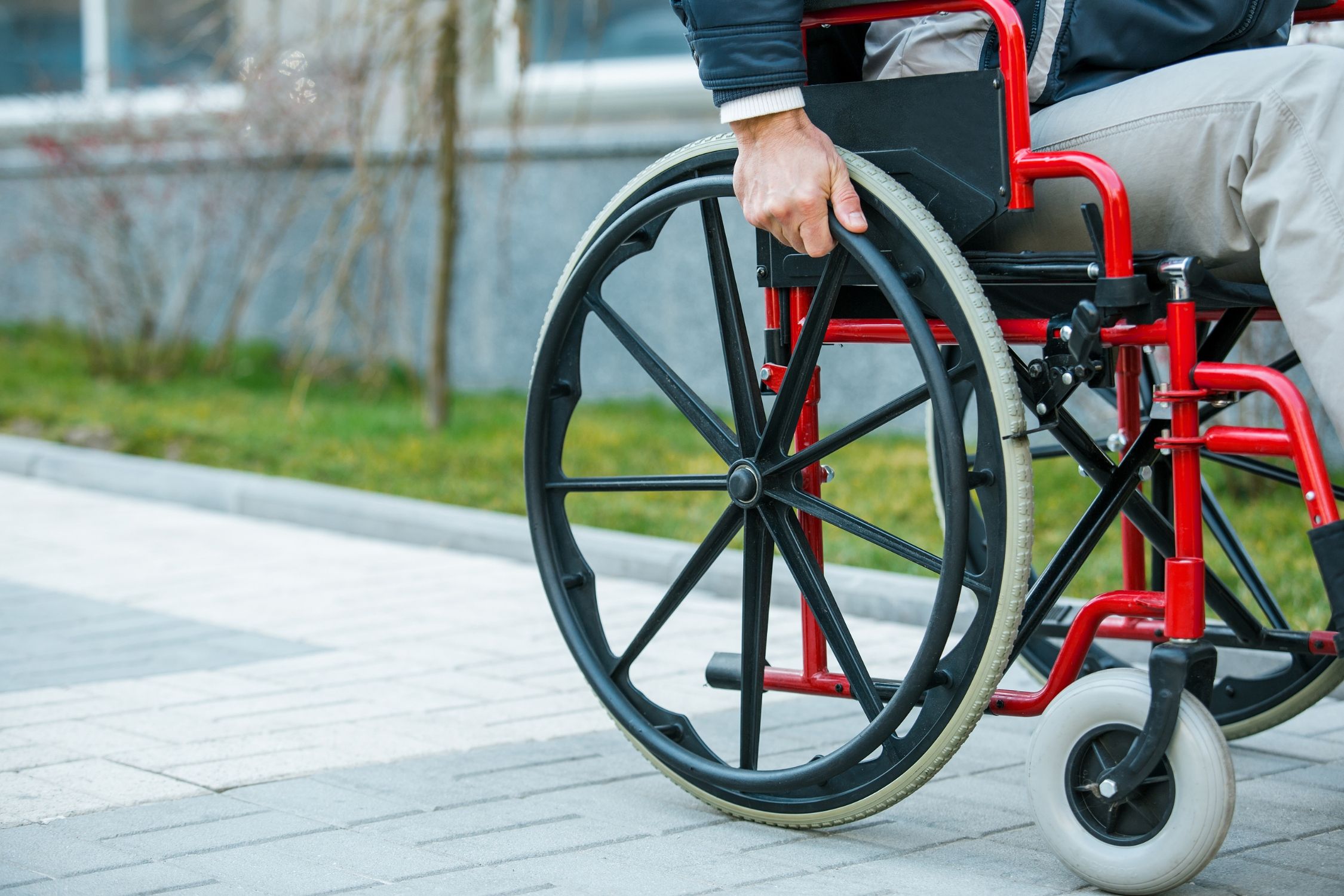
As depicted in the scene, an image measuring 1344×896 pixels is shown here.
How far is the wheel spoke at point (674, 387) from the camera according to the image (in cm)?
242

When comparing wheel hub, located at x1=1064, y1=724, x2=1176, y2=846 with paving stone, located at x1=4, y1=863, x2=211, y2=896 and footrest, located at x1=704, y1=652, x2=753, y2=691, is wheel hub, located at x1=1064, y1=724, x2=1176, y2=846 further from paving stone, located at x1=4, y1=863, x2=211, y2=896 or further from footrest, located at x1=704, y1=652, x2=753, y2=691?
paving stone, located at x1=4, y1=863, x2=211, y2=896

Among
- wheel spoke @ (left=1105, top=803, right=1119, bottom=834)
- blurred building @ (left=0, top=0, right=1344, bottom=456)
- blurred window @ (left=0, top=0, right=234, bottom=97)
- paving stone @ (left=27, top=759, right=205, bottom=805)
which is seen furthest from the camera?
blurred window @ (left=0, top=0, right=234, bottom=97)

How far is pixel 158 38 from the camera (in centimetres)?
1130

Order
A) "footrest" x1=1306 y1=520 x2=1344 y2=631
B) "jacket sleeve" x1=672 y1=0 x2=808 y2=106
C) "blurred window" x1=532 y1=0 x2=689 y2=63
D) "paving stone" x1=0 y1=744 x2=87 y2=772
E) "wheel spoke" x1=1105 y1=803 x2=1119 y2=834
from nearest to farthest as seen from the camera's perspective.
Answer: "footrest" x1=1306 y1=520 x2=1344 y2=631, "wheel spoke" x1=1105 y1=803 x2=1119 y2=834, "jacket sleeve" x1=672 y1=0 x2=808 y2=106, "paving stone" x1=0 y1=744 x2=87 y2=772, "blurred window" x1=532 y1=0 x2=689 y2=63

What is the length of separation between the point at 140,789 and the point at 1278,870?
1.76m

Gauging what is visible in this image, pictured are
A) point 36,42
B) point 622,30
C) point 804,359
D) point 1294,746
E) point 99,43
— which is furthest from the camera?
point 36,42

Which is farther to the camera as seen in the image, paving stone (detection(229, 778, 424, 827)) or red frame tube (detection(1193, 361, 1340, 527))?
paving stone (detection(229, 778, 424, 827))

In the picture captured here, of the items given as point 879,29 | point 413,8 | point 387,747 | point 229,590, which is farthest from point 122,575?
point 879,29

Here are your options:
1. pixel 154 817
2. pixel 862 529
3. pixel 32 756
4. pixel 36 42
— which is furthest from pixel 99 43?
pixel 862 529

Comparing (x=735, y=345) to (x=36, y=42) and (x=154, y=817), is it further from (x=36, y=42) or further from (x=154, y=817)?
(x=36, y=42)

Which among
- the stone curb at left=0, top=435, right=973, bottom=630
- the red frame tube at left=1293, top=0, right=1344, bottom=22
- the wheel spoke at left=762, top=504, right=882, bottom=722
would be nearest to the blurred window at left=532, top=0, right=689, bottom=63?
the stone curb at left=0, top=435, right=973, bottom=630

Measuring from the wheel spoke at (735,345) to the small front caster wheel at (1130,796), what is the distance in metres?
0.60

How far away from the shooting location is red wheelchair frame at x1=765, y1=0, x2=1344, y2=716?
1.98 meters

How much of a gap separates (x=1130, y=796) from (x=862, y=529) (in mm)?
501
